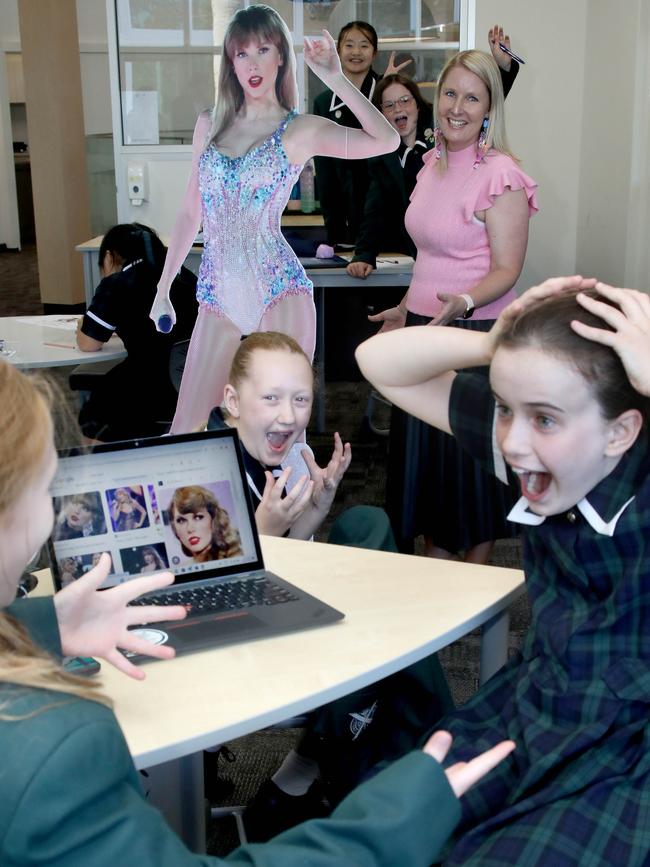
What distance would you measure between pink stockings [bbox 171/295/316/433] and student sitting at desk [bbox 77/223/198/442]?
24cm

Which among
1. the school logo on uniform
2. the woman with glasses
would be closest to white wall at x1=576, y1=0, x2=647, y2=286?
the woman with glasses

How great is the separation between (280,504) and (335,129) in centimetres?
158

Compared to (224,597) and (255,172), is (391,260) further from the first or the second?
(224,597)

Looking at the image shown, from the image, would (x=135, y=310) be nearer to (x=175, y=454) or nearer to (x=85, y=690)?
(x=175, y=454)

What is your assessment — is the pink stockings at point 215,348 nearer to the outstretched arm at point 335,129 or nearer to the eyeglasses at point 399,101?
the outstretched arm at point 335,129

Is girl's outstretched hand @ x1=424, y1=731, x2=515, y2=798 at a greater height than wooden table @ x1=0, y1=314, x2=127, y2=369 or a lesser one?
greater

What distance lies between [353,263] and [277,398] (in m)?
1.69

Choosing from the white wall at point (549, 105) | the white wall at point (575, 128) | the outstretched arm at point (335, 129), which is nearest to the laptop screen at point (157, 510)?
the outstretched arm at point (335, 129)

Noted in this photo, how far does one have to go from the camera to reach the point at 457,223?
9.52 ft

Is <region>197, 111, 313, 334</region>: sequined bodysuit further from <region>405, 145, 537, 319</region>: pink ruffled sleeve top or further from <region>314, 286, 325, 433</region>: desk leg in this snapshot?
<region>314, 286, 325, 433</region>: desk leg

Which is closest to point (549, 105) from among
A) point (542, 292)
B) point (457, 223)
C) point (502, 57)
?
point (502, 57)

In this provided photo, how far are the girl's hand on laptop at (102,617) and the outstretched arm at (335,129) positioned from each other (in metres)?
2.02

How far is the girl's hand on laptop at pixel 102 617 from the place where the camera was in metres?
1.14

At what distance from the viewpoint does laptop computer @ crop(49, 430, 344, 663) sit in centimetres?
144
